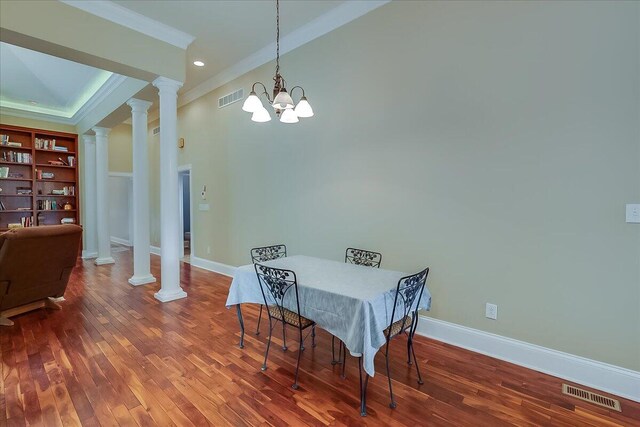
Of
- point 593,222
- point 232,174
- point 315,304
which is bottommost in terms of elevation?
point 315,304

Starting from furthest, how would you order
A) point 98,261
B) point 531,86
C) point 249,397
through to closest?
point 98,261 < point 531,86 < point 249,397

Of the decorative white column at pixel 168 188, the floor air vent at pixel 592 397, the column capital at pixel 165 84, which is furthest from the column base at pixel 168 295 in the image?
the floor air vent at pixel 592 397

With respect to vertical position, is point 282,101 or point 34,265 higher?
point 282,101

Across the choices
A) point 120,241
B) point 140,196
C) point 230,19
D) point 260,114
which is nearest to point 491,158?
point 260,114

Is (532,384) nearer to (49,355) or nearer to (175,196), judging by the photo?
(49,355)

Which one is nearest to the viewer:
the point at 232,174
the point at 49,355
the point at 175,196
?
the point at 49,355

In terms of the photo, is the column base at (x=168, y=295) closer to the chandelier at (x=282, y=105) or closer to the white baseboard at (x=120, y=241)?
the chandelier at (x=282, y=105)

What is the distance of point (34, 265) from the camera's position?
3.25m

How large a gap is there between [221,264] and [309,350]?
319cm

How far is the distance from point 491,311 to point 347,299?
58.7 inches

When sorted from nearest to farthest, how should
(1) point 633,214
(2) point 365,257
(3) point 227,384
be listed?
(1) point 633,214 < (3) point 227,384 < (2) point 365,257

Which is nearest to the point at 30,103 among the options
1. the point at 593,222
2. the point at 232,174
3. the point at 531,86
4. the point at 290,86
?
the point at 232,174

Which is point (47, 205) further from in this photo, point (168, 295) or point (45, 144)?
point (168, 295)

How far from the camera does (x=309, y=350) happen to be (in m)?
2.64
